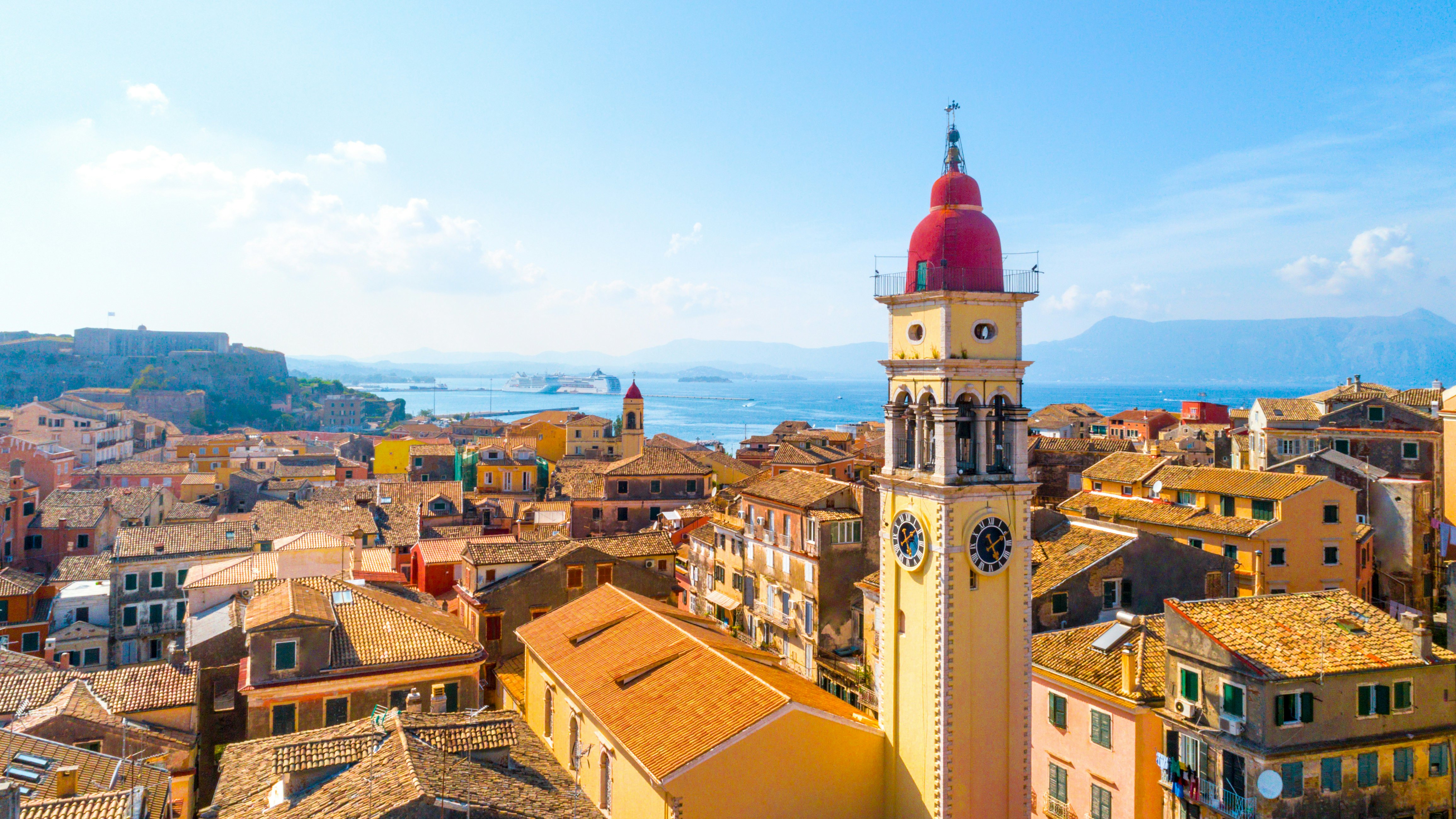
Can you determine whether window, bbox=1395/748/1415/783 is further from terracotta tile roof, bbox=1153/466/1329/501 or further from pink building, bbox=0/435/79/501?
pink building, bbox=0/435/79/501

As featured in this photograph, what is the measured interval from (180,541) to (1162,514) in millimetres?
42066

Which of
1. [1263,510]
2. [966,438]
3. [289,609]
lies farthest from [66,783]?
[1263,510]

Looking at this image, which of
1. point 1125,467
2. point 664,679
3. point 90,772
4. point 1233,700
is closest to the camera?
point 90,772

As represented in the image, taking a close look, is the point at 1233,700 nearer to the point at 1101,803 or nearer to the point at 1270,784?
the point at 1270,784

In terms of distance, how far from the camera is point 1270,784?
61.3ft

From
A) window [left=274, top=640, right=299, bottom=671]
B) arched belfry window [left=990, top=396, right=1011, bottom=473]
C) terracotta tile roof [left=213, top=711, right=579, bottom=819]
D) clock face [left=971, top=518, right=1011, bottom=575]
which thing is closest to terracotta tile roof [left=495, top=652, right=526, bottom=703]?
window [left=274, top=640, right=299, bottom=671]

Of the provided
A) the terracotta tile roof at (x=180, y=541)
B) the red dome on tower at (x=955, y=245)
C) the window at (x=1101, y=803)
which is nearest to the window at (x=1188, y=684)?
the window at (x=1101, y=803)

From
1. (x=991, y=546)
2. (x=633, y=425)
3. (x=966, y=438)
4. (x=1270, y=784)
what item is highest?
(x=966, y=438)

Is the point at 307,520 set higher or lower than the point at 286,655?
lower

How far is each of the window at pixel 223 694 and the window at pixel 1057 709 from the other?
22.5m

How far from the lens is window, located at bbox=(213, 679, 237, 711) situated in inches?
1022

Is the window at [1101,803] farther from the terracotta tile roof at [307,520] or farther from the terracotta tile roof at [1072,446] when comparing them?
the terracotta tile roof at [307,520]

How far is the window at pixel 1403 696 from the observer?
66.2ft

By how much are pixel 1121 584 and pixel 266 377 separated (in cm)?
18224
